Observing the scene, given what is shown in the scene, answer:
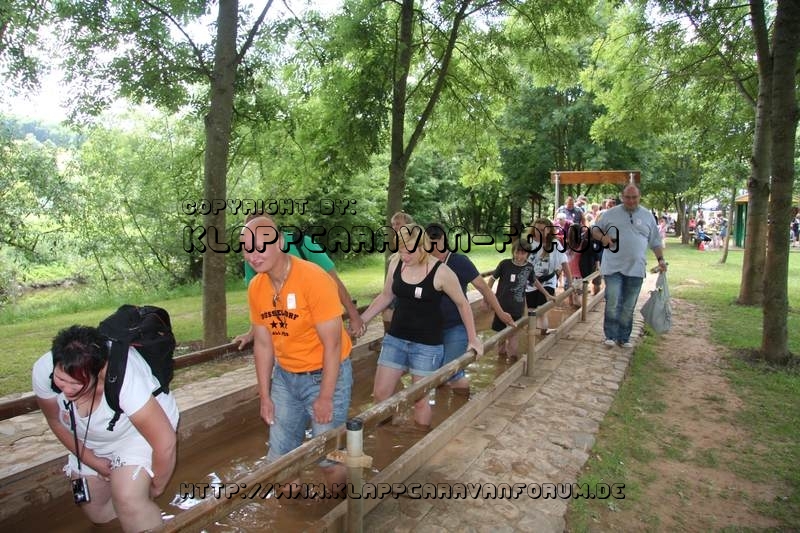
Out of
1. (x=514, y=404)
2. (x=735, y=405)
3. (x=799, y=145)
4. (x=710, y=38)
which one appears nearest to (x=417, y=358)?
(x=514, y=404)

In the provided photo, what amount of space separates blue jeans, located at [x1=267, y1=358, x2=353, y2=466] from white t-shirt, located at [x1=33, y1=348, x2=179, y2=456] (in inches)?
28.9

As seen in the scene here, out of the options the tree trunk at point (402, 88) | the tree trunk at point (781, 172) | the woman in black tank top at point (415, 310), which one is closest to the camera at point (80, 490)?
the woman in black tank top at point (415, 310)

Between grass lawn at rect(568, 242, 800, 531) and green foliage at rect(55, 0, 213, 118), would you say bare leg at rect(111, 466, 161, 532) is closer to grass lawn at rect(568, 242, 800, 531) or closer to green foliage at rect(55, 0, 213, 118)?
grass lawn at rect(568, 242, 800, 531)

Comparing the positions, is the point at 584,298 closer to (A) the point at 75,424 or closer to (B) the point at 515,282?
(B) the point at 515,282

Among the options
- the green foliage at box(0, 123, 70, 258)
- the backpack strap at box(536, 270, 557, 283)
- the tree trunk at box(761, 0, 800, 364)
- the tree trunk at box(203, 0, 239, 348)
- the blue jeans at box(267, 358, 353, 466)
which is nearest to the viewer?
the blue jeans at box(267, 358, 353, 466)

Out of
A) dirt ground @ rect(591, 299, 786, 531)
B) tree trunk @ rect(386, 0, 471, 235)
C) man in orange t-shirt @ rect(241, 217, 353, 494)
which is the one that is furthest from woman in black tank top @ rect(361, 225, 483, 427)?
tree trunk @ rect(386, 0, 471, 235)

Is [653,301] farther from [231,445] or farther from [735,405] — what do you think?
[231,445]

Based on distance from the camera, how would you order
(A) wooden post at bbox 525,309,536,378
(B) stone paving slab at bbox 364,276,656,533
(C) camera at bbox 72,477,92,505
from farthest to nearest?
(A) wooden post at bbox 525,309,536,378
(B) stone paving slab at bbox 364,276,656,533
(C) camera at bbox 72,477,92,505

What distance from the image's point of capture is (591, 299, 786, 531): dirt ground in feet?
10.8

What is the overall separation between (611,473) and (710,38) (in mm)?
10660

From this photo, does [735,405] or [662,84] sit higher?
[662,84]

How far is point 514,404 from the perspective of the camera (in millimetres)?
5141

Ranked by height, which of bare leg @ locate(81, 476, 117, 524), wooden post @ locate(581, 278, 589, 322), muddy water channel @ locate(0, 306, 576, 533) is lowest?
muddy water channel @ locate(0, 306, 576, 533)

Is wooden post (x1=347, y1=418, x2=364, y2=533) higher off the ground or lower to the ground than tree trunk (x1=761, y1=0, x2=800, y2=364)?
lower
